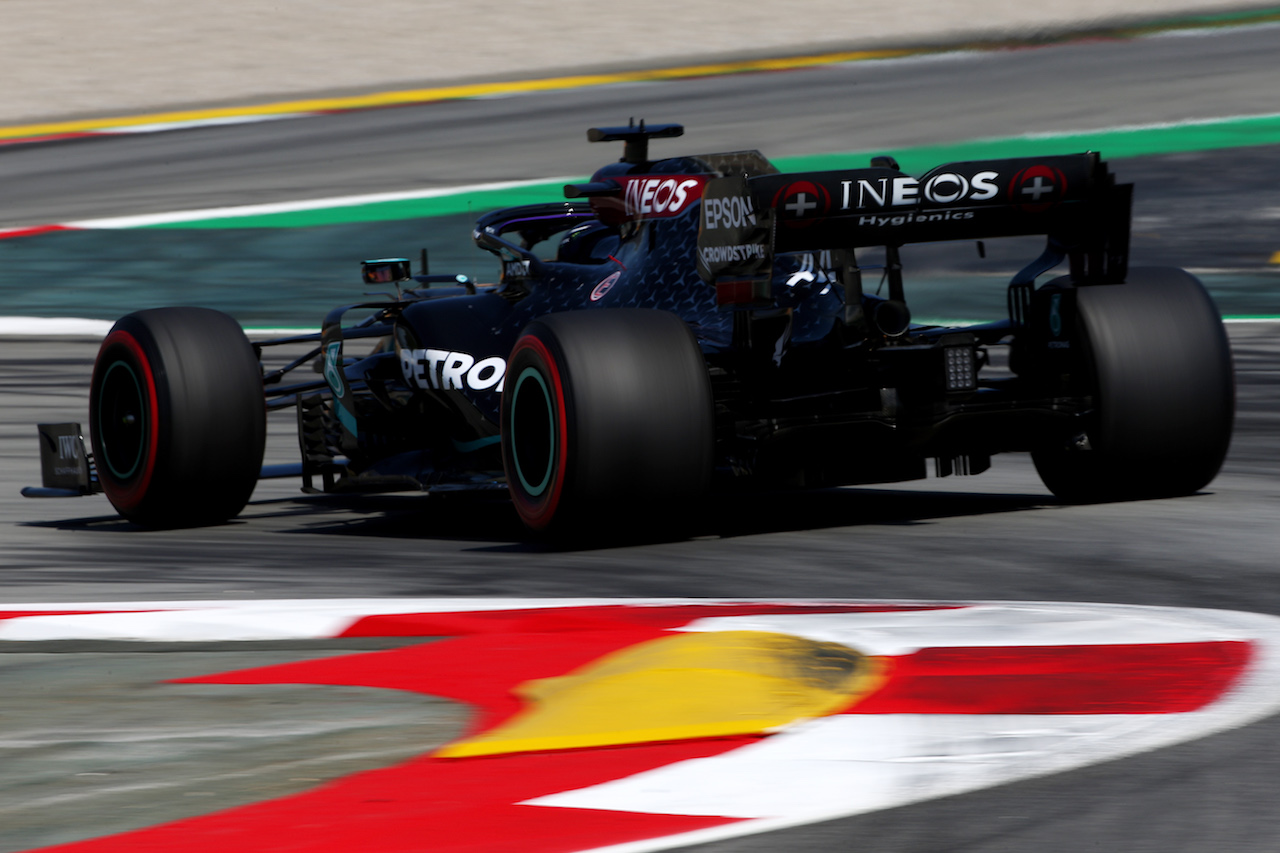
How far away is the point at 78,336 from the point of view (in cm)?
1577

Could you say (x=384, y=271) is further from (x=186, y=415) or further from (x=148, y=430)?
(x=148, y=430)

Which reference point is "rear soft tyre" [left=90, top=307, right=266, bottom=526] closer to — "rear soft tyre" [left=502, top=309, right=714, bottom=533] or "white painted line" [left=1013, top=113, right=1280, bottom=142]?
"rear soft tyre" [left=502, top=309, right=714, bottom=533]

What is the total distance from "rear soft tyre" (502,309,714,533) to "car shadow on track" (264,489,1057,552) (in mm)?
228

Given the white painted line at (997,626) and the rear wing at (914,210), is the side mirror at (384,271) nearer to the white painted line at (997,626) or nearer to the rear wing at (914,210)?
the rear wing at (914,210)

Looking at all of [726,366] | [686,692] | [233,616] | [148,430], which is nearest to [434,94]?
[148,430]

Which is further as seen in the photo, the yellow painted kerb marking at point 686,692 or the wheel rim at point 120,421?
the wheel rim at point 120,421

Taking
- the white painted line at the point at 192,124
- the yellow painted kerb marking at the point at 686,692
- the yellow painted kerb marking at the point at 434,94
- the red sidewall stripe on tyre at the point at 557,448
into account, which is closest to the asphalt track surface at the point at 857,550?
the red sidewall stripe on tyre at the point at 557,448

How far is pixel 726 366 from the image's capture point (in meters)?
7.36

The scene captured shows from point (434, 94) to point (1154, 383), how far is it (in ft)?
70.9

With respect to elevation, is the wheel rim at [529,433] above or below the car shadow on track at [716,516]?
above

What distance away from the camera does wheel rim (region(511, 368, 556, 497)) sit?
23.6 ft

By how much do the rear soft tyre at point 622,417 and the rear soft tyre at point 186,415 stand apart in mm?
1950

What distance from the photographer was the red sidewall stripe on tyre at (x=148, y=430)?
835 centimetres

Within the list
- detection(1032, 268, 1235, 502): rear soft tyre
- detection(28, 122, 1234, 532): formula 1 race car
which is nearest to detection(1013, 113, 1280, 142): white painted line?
detection(28, 122, 1234, 532): formula 1 race car
